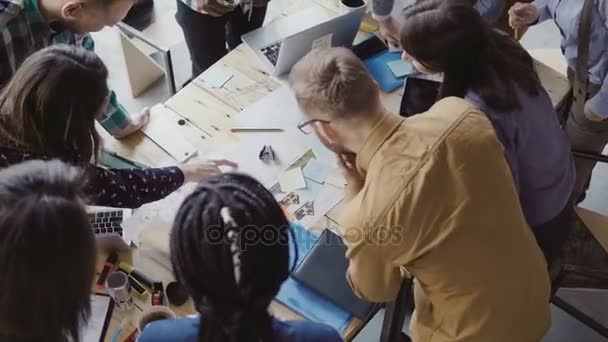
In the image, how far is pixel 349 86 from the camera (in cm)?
147

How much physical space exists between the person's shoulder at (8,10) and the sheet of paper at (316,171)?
907 millimetres

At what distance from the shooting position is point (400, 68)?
7.26 feet

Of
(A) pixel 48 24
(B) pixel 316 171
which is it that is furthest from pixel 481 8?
(A) pixel 48 24

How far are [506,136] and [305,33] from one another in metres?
0.72

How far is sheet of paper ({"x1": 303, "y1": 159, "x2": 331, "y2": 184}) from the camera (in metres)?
1.88

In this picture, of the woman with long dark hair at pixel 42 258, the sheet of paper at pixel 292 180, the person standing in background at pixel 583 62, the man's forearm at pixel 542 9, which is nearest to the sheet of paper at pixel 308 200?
the sheet of paper at pixel 292 180

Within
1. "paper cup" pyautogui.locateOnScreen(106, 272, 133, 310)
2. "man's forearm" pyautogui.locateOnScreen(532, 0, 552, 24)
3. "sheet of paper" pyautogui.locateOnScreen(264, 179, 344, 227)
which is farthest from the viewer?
"man's forearm" pyautogui.locateOnScreen(532, 0, 552, 24)

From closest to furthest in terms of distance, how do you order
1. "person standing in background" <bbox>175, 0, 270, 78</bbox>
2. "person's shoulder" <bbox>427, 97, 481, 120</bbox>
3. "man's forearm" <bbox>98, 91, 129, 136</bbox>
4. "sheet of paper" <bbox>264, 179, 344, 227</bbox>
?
"person's shoulder" <bbox>427, 97, 481, 120</bbox> < "sheet of paper" <bbox>264, 179, 344, 227</bbox> < "man's forearm" <bbox>98, 91, 129, 136</bbox> < "person standing in background" <bbox>175, 0, 270, 78</bbox>

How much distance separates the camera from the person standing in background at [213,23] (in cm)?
243

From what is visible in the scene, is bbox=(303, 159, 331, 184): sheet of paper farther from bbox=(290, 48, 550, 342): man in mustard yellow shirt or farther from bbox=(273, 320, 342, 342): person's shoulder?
bbox=(273, 320, 342, 342): person's shoulder

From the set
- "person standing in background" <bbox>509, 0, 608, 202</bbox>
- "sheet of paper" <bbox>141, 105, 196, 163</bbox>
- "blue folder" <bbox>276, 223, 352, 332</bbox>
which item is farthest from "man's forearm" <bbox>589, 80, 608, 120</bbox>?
"sheet of paper" <bbox>141, 105, 196, 163</bbox>

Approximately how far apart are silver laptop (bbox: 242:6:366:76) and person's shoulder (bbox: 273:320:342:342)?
973 millimetres

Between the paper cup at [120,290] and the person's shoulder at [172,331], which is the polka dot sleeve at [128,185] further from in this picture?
the person's shoulder at [172,331]

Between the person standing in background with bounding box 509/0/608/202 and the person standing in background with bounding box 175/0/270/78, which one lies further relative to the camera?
the person standing in background with bounding box 175/0/270/78
